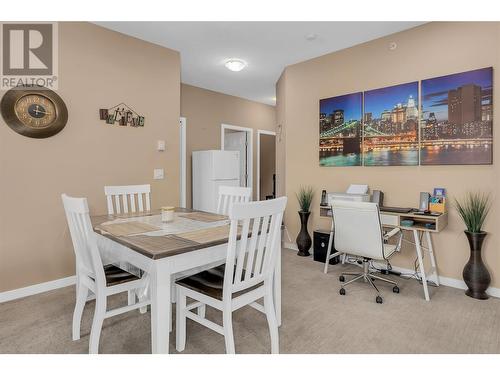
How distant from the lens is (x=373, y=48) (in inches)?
134

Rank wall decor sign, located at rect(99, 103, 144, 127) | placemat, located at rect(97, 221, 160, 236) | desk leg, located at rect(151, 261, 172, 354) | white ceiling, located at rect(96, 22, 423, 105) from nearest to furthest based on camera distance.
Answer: desk leg, located at rect(151, 261, 172, 354)
placemat, located at rect(97, 221, 160, 236)
white ceiling, located at rect(96, 22, 423, 105)
wall decor sign, located at rect(99, 103, 144, 127)

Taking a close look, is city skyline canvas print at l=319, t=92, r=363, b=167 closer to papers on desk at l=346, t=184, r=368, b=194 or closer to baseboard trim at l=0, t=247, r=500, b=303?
papers on desk at l=346, t=184, r=368, b=194

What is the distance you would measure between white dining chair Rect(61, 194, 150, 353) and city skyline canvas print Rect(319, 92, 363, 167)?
8.88 ft

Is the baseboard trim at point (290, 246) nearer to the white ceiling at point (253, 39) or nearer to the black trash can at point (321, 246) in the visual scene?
the black trash can at point (321, 246)

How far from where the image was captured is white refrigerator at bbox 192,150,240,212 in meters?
4.79

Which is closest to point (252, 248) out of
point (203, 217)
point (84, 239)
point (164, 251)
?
point (164, 251)

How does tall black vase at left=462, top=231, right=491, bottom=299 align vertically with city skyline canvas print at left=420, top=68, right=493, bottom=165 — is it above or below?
below

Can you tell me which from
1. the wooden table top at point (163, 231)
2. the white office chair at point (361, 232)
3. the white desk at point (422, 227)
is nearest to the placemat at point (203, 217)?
the wooden table top at point (163, 231)

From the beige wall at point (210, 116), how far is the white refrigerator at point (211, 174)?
7.8 inches

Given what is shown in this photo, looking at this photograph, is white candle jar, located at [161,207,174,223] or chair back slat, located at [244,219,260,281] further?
white candle jar, located at [161,207,174,223]

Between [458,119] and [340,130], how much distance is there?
1.23m

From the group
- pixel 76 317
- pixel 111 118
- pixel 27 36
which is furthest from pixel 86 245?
pixel 27 36

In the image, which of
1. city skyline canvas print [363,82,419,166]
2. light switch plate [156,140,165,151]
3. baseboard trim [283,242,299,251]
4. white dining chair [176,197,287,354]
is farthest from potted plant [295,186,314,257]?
white dining chair [176,197,287,354]

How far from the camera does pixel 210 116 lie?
5547mm
